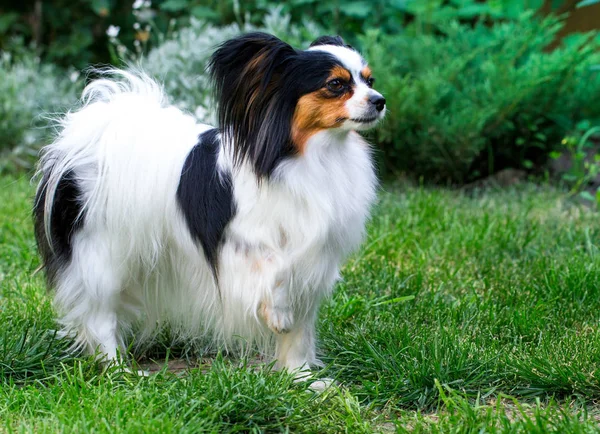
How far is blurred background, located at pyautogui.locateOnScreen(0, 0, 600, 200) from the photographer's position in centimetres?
579

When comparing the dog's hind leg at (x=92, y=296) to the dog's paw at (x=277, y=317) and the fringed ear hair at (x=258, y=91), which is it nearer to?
the dog's paw at (x=277, y=317)

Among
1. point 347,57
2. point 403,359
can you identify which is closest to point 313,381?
point 403,359

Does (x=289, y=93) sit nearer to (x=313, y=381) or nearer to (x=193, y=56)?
(x=313, y=381)

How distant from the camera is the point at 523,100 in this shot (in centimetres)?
596

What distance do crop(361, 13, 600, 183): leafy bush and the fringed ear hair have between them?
313cm

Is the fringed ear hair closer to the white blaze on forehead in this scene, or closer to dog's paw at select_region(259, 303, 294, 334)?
the white blaze on forehead

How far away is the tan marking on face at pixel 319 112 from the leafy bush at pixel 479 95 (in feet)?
10.3

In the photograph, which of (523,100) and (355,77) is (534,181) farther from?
(355,77)

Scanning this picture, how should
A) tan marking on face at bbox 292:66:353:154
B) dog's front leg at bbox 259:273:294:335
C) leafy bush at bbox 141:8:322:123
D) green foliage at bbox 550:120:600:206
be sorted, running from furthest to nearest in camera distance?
leafy bush at bbox 141:8:322:123, green foliage at bbox 550:120:600:206, dog's front leg at bbox 259:273:294:335, tan marking on face at bbox 292:66:353:154

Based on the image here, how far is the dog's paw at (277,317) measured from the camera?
284cm

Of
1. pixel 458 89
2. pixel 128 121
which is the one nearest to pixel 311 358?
pixel 128 121

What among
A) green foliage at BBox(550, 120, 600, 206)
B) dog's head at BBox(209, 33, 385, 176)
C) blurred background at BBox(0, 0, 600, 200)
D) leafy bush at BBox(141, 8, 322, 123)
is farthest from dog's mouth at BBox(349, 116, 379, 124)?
leafy bush at BBox(141, 8, 322, 123)

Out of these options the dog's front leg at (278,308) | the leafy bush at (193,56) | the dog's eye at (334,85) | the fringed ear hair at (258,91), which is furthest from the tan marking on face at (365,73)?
the leafy bush at (193,56)

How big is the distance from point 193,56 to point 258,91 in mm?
3747
